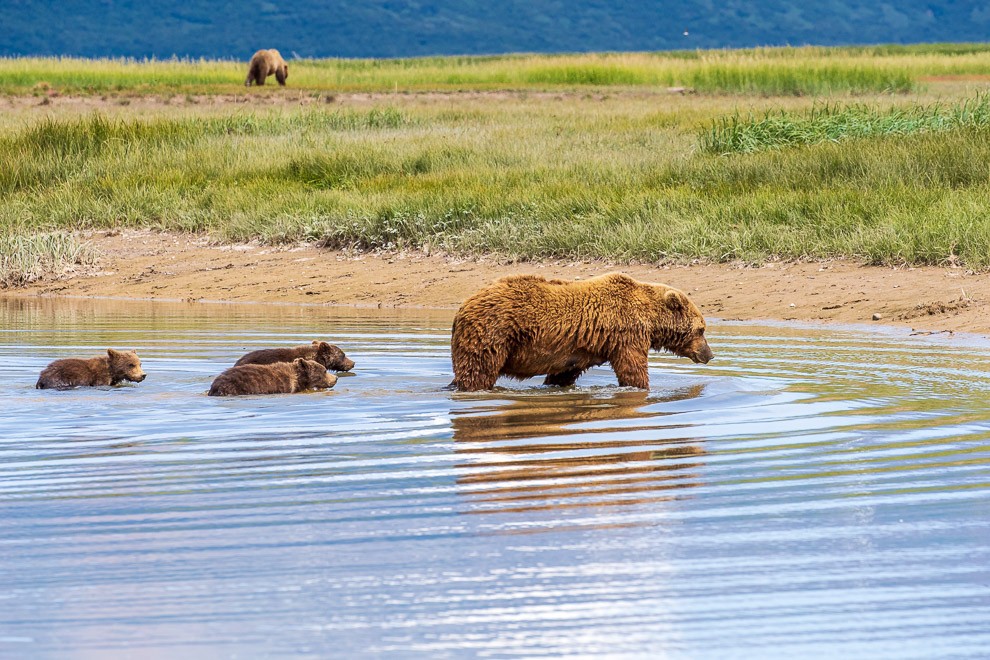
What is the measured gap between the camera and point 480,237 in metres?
18.3

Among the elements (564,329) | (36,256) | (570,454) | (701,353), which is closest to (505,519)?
(570,454)

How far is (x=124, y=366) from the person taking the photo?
10.4 m

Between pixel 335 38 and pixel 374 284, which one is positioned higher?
pixel 335 38

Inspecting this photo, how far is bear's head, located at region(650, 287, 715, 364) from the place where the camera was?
408 inches

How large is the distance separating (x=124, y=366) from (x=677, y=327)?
3594 millimetres

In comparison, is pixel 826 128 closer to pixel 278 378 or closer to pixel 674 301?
pixel 674 301

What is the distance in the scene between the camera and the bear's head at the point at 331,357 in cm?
1106

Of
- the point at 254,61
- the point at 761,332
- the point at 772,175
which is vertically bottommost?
the point at 761,332

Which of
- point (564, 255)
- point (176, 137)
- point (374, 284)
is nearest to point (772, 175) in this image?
point (564, 255)

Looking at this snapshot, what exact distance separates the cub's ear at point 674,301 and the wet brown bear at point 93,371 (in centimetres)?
343

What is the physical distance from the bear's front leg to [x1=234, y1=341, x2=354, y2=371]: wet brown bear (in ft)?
6.80

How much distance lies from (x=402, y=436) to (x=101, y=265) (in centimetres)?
1302

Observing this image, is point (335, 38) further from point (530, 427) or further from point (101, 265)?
point (530, 427)

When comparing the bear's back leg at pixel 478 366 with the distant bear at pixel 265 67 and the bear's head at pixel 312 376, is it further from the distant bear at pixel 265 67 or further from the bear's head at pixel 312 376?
the distant bear at pixel 265 67
